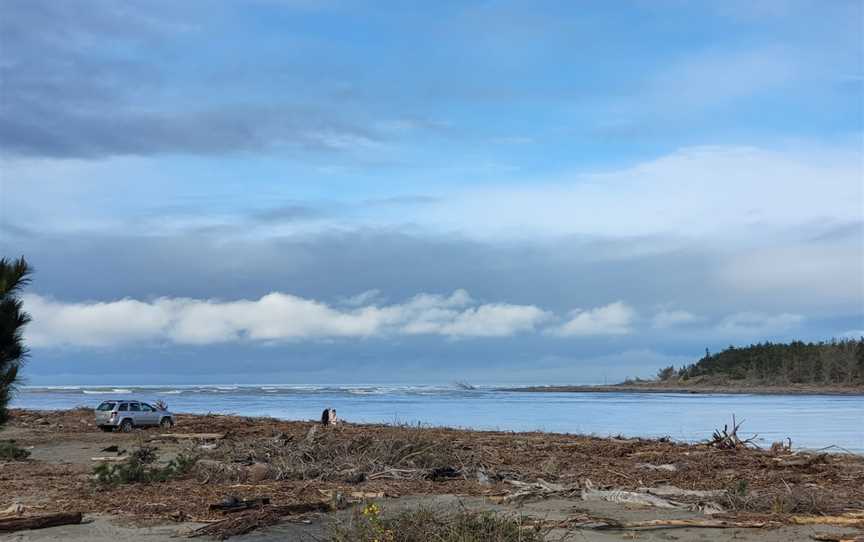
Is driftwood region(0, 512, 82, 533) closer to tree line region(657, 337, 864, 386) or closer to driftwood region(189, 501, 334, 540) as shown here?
driftwood region(189, 501, 334, 540)

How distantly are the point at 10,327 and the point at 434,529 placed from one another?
1265 centimetres

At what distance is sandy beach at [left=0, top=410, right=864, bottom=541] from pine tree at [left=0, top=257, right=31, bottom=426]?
201 centimetres

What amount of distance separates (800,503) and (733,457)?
9.32 m

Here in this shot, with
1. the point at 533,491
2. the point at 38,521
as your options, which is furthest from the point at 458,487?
the point at 38,521

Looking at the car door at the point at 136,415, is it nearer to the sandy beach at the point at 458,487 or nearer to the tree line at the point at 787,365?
the sandy beach at the point at 458,487

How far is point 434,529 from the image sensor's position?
9.61m

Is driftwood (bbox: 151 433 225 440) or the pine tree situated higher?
the pine tree

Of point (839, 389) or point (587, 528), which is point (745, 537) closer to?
point (587, 528)

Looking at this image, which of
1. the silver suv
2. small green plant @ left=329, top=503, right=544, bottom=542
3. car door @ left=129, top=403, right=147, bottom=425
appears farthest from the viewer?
car door @ left=129, top=403, right=147, bottom=425

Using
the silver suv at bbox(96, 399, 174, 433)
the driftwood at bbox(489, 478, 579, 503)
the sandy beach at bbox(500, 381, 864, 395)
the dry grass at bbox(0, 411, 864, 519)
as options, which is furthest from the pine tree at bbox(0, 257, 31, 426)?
the sandy beach at bbox(500, 381, 864, 395)

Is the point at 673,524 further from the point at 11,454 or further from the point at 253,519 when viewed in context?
the point at 11,454

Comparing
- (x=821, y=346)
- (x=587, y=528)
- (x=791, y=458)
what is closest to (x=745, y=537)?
(x=587, y=528)

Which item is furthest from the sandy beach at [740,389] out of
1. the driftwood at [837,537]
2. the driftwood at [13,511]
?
the driftwood at [13,511]

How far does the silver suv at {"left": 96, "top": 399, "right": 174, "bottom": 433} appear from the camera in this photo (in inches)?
1502
